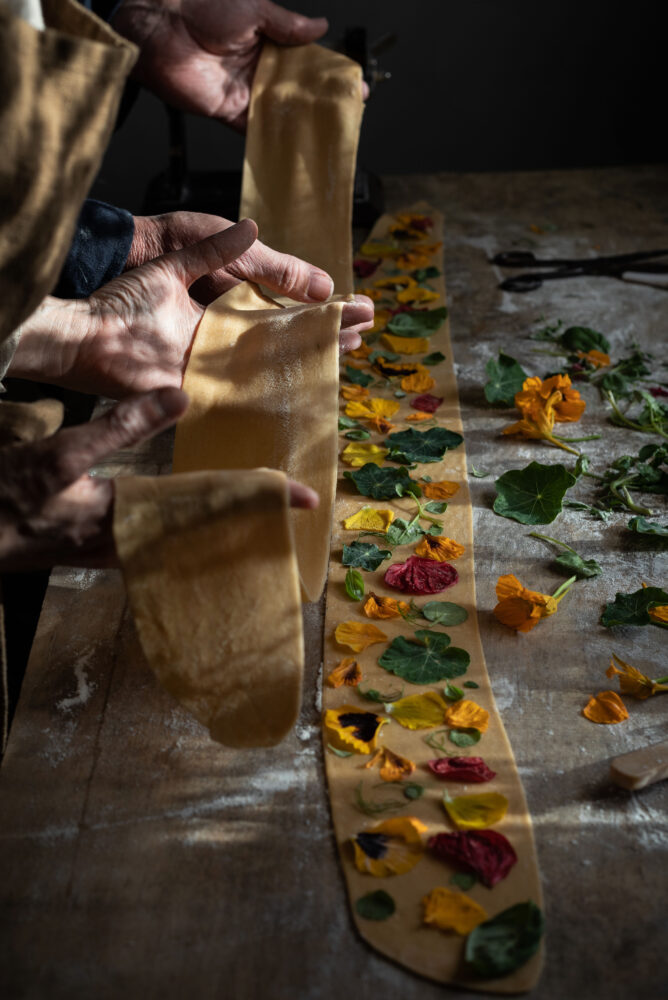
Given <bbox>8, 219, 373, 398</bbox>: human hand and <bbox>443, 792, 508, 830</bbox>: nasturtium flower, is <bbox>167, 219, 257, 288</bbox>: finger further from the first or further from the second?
<bbox>443, 792, 508, 830</bbox>: nasturtium flower

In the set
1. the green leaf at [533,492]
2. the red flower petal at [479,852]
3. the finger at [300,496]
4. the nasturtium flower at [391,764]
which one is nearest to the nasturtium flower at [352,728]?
the nasturtium flower at [391,764]

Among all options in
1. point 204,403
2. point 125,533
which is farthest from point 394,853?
point 204,403

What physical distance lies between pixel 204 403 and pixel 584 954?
2.83ft

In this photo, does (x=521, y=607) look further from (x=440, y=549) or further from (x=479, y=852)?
(x=479, y=852)

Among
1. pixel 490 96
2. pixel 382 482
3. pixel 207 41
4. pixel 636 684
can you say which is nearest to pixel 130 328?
pixel 382 482

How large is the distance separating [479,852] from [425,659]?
273 mm

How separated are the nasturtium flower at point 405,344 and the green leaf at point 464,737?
3.24ft

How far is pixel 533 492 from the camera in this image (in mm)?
1413

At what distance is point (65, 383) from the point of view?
57.0 inches

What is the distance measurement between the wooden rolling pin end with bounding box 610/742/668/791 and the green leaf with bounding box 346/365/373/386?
0.95 metres

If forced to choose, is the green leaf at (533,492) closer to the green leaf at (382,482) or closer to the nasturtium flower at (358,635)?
the green leaf at (382,482)

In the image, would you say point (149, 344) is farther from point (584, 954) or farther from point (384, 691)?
point (584, 954)

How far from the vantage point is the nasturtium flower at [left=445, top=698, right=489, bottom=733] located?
105 cm

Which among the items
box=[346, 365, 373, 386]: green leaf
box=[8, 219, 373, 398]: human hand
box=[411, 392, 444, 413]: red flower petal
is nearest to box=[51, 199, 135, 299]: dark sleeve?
box=[8, 219, 373, 398]: human hand
